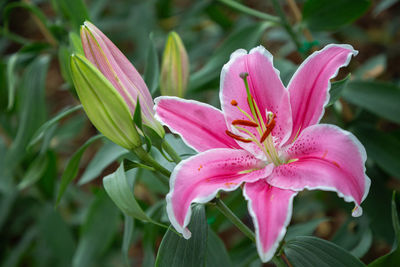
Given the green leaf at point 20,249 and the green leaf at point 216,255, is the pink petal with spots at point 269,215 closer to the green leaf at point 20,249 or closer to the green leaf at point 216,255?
the green leaf at point 216,255

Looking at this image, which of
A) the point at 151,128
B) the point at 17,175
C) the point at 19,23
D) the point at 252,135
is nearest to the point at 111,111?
the point at 151,128

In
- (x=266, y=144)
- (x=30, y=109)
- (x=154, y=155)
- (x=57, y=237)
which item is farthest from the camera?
(x=57, y=237)

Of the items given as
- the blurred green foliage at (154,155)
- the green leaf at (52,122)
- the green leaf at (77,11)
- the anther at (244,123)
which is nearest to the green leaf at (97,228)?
the blurred green foliage at (154,155)

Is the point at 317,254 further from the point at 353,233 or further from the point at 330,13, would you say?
the point at 330,13

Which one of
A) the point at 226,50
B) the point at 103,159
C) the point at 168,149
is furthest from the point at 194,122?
the point at 226,50

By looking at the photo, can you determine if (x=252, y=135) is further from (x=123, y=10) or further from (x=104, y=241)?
(x=123, y=10)

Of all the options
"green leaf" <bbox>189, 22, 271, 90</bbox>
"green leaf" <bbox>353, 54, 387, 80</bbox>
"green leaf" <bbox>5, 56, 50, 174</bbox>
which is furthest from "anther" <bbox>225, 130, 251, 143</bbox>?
"green leaf" <bbox>353, 54, 387, 80</bbox>
